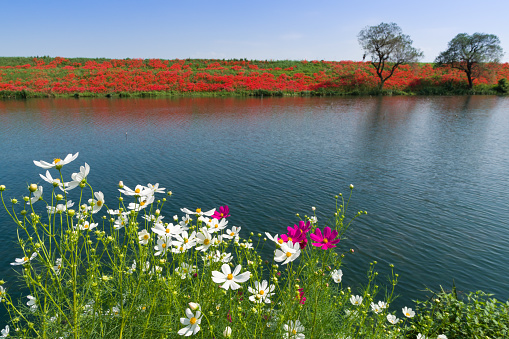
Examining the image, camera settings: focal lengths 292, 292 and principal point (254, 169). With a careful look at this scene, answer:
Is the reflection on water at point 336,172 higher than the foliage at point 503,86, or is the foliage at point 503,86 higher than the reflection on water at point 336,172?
the foliage at point 503,86

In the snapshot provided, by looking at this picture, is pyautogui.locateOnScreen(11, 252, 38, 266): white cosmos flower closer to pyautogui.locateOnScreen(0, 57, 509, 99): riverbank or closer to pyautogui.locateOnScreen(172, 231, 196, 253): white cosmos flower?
pyautogui.locateOnScreen(172, 231, 196, 253): white cosmos flower

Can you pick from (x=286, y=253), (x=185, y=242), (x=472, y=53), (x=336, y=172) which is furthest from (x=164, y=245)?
(x=472, y=53)

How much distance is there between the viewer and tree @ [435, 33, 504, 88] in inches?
1834

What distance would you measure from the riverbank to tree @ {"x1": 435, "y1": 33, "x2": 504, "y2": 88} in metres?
1.37

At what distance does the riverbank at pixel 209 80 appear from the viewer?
43.5 metres

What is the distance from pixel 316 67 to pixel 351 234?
57897 millimetres

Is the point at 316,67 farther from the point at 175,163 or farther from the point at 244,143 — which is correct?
the point at 175,163

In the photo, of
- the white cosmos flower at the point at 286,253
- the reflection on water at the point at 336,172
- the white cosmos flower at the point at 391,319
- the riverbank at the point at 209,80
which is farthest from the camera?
the riverbank at the point at 209,80

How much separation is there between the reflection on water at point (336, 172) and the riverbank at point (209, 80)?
801 inches

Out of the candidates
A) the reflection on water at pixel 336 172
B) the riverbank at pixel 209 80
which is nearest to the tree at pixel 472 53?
the riverbank at pixel 209 80

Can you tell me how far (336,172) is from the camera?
40.2 feet

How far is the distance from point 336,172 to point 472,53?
5220cm

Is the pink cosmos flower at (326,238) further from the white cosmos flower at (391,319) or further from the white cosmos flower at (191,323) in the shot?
the white cosmos flower at (391,319)

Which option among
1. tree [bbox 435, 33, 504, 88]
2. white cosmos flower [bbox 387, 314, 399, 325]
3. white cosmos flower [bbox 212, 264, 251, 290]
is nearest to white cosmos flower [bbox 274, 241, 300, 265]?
white cosmos flower [bbox 212, 264, 251, 290]
